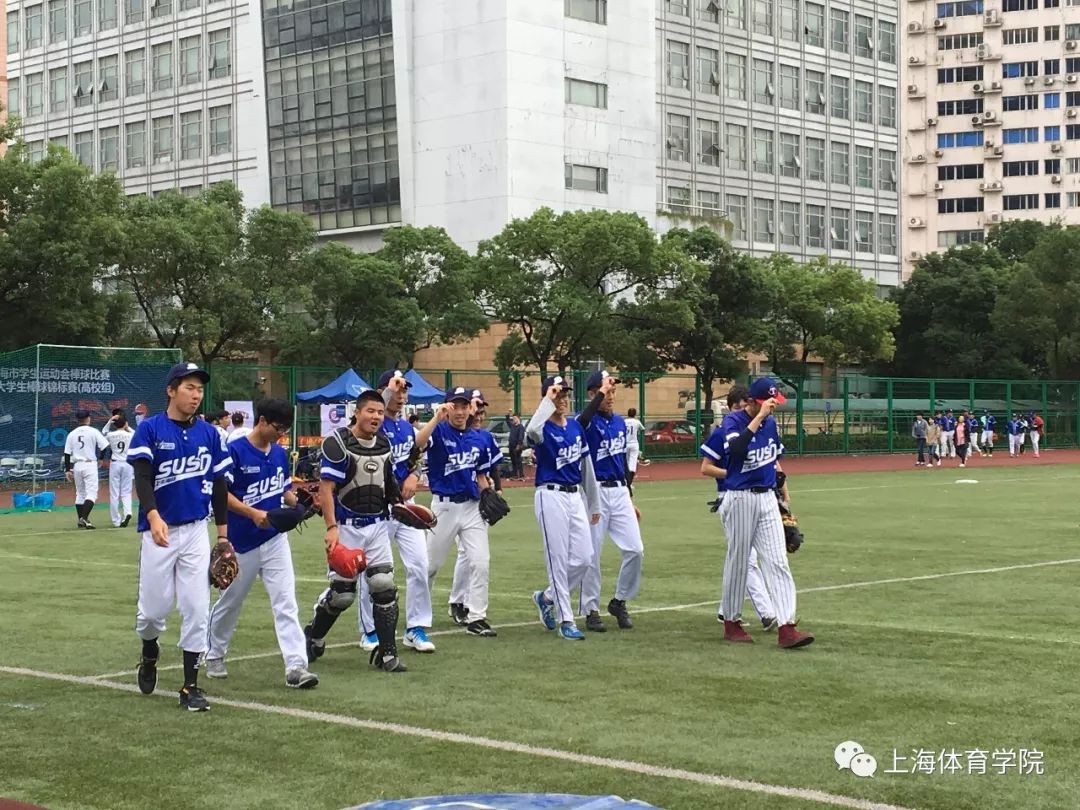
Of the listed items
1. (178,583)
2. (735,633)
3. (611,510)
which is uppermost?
(611,510)

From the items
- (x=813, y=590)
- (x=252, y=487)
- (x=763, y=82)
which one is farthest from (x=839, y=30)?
(x=252, y=487)

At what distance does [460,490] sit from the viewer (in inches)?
471

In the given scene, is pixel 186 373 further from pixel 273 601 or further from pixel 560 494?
pixel 560 494

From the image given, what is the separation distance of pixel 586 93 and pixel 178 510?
192 ft

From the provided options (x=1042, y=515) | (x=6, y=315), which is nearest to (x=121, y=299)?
(x=6, y=315)

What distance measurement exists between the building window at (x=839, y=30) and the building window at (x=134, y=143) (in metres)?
38.9

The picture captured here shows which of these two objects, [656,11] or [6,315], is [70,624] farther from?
[656,11]

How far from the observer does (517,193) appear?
6231 cm

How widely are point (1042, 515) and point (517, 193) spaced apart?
40140mm

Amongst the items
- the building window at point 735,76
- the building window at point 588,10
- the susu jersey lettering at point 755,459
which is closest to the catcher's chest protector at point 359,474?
the susu jersey lettering at point 755,459

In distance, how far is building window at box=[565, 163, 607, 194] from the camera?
64875mm

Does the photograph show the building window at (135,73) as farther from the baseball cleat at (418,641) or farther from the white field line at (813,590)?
the baseball cleat at (418,641)

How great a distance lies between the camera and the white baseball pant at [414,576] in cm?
1109

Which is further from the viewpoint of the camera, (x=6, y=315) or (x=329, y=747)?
(x=6, y=315)
